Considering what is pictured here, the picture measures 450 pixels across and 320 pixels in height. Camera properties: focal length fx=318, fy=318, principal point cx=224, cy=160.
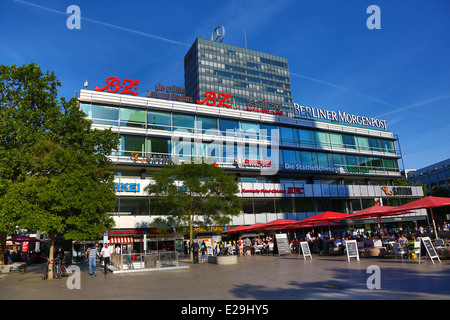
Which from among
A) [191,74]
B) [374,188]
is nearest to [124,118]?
[374,188]

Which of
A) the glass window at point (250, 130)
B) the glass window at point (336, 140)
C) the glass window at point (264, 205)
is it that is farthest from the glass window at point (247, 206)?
the glass window at point (336, 140)

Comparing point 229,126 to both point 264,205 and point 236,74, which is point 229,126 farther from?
point 236,74

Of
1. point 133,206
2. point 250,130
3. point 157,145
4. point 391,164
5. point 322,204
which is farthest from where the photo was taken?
point 391,164

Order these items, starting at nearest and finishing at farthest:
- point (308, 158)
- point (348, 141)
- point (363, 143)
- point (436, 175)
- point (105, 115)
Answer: point (105, 115) < point (308, 158) < point (348, 141) < point (363, 143) < point (436, 175)

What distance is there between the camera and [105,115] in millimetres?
37375

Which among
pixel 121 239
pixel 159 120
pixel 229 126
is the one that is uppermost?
pixel 229 126

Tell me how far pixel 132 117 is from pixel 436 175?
397 ft

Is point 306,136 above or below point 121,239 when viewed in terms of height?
above

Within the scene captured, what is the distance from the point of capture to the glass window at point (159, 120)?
3972 centimetres

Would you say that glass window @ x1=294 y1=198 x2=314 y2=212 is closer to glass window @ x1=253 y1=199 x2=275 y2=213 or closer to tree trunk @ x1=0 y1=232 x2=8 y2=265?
glass window @ x1=253 y1=199 x2=275 y2=213

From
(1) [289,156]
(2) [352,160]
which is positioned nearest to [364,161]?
(2) [352,160]

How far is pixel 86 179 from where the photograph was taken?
751 inches

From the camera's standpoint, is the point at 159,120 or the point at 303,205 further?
the point at 303,205
